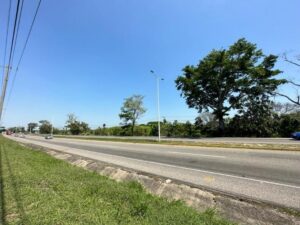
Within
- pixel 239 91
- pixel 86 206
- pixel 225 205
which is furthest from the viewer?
pixel 239 91

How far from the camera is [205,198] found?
5980 millimetres

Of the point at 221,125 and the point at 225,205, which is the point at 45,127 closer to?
the point at 221,125

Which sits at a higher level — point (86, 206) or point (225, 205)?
point (86, 206)

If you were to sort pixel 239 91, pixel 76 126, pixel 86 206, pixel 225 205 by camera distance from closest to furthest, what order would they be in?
pixel 86 206 → pixel 225 205 → pixel 239 91 → pixel 76 126

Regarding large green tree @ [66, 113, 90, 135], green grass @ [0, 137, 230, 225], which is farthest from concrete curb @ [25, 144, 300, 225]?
large green tree @ [66, 113, 90, 135]

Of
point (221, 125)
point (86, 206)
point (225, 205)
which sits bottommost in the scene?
point (225, 205)

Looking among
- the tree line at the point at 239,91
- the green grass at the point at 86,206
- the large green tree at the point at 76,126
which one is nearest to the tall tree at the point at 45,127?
the large green tree at the point at 76,126

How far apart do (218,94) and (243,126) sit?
624 centimetres

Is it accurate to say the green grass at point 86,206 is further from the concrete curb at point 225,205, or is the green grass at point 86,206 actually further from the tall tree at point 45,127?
the tall tree at point 45,127

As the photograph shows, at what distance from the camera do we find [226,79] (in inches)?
1444

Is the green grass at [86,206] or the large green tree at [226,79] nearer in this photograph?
the green grass at [86,206]

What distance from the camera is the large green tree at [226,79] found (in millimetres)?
34750

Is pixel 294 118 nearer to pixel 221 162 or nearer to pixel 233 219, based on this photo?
pixel 221 162

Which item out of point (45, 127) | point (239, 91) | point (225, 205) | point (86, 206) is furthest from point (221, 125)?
point (45, 127)
